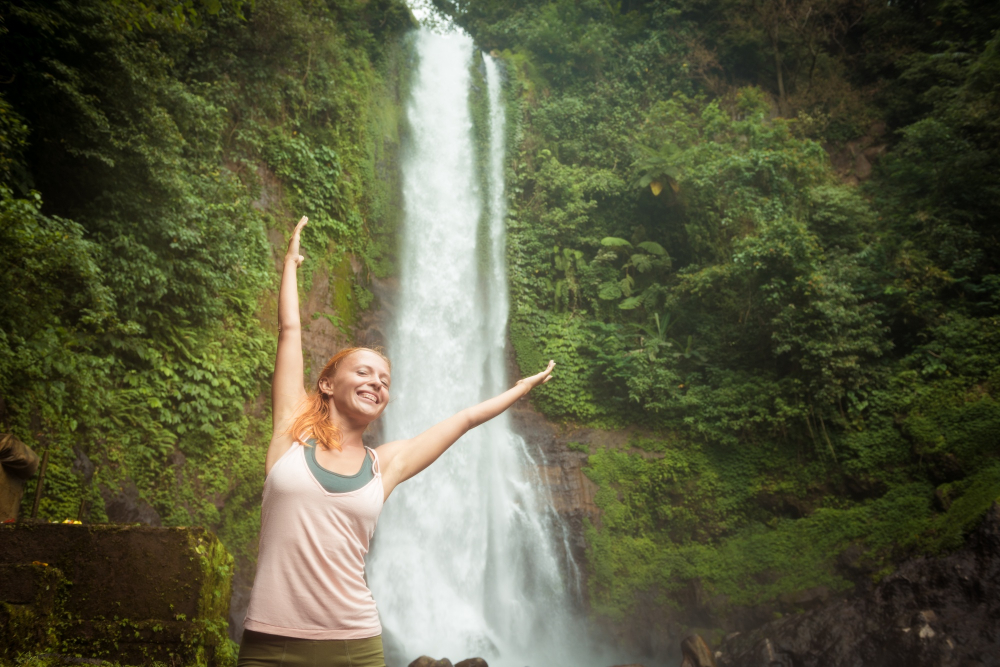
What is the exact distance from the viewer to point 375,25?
1630 cm

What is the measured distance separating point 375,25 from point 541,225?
720cm

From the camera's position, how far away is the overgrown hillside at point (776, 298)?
953cm

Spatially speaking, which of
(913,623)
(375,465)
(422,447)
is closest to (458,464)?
(913,623)

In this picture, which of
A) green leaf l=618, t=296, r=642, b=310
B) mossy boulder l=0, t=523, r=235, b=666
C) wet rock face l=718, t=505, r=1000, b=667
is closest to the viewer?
mossy boulder l=0, t=523, r=235, b=666

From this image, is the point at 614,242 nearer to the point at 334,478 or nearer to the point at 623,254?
the point at 623,254

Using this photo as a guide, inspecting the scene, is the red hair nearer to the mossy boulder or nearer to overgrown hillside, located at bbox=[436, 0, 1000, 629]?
the mossy boulder

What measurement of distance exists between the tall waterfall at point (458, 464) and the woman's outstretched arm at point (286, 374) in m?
8.43

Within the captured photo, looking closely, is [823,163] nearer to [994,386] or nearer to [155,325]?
[994,386]

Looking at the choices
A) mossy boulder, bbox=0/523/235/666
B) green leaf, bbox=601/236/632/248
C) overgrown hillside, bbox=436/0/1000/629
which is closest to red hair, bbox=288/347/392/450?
mossy boulder, bbox=0/523/235/666

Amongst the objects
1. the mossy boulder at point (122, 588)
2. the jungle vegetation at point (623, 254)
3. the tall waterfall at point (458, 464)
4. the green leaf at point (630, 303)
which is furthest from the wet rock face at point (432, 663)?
the green leaf at point (630, 303)

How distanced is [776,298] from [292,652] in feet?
34.5

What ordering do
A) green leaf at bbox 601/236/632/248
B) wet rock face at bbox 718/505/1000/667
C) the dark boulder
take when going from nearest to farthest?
wet rock face at bbox 718/505/1000/667, the dark boulder, green leaf at bbox 601/236/632/248

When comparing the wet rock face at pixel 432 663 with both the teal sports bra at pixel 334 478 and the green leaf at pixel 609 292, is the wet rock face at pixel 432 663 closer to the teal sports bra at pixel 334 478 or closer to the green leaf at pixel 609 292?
the teal sports bra at pixel 334 478

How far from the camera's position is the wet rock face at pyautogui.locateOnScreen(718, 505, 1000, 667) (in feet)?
22.5
